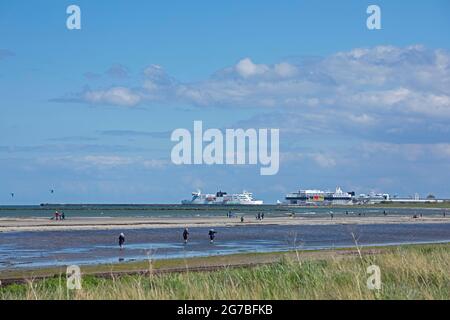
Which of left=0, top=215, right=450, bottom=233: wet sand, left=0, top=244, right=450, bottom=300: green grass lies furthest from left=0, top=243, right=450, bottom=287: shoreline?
left=0, top=215, right=450, bottom=233: wet sand

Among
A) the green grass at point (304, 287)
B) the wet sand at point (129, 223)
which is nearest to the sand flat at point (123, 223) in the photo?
the wet sand at point (129, 223)

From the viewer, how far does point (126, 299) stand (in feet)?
35.9

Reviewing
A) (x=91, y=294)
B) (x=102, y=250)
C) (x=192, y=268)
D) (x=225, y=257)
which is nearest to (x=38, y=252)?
(x=102, y=250)

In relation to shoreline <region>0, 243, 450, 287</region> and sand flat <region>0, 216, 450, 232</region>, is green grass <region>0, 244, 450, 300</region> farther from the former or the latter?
sand flat <region>0, 216, 450, 232</region>

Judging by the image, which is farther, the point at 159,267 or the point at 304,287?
the point at 159,267

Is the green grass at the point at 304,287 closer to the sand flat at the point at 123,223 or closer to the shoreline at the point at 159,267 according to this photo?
the shoreline at the point at 159,267

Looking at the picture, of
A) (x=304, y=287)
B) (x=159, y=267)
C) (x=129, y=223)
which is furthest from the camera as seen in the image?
(x=129, y=223)

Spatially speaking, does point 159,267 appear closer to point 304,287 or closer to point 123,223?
point 304,287

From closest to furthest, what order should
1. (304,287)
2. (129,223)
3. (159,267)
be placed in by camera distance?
(304,287)
(159,267)
(129,223)

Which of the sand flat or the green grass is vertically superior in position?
the green grass

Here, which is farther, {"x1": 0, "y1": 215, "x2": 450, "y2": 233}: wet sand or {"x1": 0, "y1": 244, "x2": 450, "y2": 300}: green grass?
{"x1": 0, "y1": 215, "x2": 450, "y2": 233}: wet sand

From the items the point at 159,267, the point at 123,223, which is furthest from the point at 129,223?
the point at 159,267

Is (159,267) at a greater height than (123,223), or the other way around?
(159,267)
